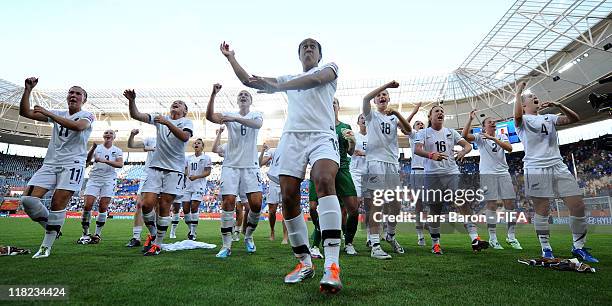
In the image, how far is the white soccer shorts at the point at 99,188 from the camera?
8309 mm

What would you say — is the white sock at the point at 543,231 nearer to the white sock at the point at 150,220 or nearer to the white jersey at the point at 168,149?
the white jersey at the point at 168,149

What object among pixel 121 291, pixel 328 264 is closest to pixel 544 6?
pixel 328 264

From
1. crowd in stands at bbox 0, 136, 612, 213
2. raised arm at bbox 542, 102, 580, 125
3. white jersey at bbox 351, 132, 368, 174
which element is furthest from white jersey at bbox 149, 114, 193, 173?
crowd in stands at bbox 0, 136, 612, 213

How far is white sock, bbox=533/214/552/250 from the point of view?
5.08 m

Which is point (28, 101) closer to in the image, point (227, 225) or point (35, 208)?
point (35, 208)

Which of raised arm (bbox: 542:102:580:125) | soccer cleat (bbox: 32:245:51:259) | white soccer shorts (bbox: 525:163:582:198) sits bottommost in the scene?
soccer cleat (bbox: 32:245:51:259)

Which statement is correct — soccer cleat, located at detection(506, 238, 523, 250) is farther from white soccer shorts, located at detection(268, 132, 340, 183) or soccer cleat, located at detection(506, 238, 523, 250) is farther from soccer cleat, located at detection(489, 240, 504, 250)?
white soccer shorts, located at detection(268, 132, 340, 183)

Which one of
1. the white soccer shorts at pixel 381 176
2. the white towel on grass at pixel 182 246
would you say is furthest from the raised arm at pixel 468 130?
the white towel on grass at pixel 182 246

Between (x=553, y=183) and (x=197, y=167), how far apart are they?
8457 millimetres

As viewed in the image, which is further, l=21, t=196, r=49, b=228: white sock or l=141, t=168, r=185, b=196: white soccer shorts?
l=141, t=168, r=185, b=196: white soccer shorts

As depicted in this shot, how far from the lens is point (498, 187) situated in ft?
26.7

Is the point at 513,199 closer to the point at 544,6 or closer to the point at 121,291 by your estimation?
the point at 121,291

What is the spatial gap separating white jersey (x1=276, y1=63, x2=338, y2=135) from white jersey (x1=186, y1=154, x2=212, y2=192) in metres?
6.69

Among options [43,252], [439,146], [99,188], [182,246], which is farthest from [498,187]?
[99,188]
